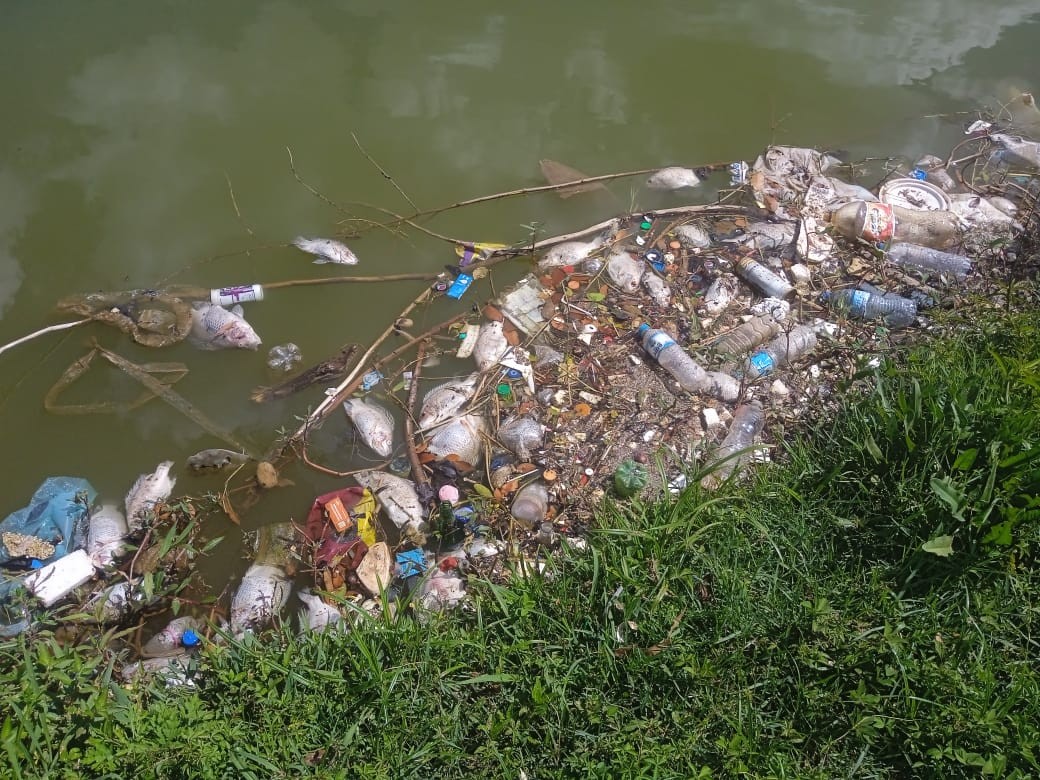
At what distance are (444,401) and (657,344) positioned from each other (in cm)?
102

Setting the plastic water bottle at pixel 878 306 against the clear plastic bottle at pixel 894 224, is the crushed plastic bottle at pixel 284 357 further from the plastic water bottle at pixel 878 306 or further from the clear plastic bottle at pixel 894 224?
the clear plastic bottle at pixel 894 224

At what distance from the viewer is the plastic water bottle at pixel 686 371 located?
3049mm

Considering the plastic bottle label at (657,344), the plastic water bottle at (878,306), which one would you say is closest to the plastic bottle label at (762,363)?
the plastic bottle label at (657,344)

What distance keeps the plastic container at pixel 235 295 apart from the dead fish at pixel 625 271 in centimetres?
190

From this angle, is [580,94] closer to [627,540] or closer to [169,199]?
[169,199]

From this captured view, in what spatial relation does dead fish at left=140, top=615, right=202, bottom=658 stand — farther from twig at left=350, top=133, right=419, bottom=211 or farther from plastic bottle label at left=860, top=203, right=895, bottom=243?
plastic bottle label at left=860, top=203, right=895, bottom=243

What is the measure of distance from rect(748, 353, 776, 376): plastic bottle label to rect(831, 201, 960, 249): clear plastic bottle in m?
1.09

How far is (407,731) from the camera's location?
1.95 m

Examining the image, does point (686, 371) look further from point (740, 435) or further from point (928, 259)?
point (928, 259)

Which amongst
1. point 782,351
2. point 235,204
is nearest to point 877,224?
point 782,351

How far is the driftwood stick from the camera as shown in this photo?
2.95 meters

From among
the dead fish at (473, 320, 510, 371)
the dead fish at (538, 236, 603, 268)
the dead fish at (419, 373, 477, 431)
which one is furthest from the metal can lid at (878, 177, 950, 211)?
the dead fish at (419, 373, 477, 431)

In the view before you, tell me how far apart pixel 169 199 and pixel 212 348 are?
1.26 meters

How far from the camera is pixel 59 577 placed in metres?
2.62
